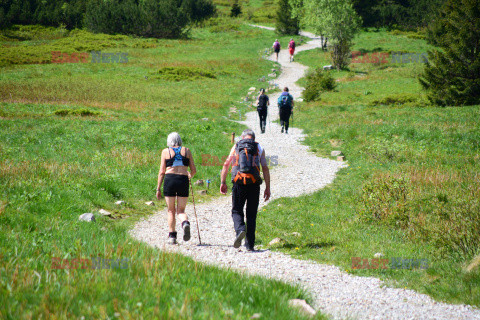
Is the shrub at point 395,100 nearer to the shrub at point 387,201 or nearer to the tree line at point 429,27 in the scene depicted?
the tree line at point 429,27

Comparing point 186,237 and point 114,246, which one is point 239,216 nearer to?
point 186,237

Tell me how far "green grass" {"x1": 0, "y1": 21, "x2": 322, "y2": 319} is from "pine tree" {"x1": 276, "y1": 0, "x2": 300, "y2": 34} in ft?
115

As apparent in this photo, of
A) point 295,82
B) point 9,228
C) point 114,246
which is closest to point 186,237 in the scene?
point 114,246

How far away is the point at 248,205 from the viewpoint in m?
7.73

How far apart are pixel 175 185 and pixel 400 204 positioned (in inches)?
219

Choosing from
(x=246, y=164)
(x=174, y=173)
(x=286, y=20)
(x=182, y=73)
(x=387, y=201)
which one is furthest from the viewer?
(x=286, y=20)

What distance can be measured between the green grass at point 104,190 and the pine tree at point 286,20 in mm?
35202

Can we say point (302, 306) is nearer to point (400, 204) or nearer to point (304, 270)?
point (304, 270)

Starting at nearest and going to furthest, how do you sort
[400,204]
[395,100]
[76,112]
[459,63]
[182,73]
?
[400,204]
[76,112]
[459,63]
[395,100]
[182,73]

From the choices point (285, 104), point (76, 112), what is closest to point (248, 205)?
point (285, 104)

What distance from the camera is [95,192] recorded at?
1051 centimetres

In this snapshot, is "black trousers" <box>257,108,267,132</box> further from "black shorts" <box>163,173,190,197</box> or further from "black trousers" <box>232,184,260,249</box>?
"black trousers" <box>232,184,260,249</box>

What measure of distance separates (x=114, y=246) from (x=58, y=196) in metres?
4.62

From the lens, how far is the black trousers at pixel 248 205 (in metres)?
7.59
